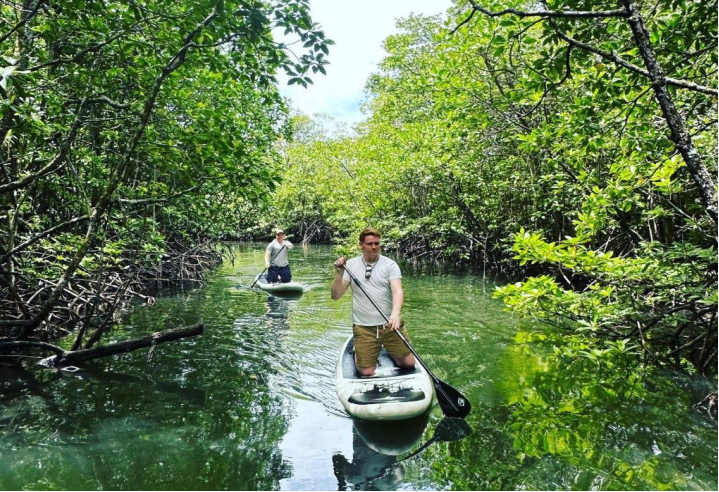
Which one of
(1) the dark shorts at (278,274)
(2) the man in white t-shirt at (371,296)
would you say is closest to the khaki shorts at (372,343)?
(2) the man in white t-shirt at (371,296)

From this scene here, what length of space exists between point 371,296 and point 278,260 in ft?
26.0

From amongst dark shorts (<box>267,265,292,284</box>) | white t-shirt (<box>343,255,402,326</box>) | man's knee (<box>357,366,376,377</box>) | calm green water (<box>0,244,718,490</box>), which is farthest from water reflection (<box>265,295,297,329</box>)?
white t-shirt (<box>343,255,402,326</box>)

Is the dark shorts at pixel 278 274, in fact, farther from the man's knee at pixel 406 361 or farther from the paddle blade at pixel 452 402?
the paddle blade at pixel 452 402

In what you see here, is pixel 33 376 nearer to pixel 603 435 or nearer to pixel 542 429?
pixel 542 429

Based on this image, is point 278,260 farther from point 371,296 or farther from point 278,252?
point 371,296

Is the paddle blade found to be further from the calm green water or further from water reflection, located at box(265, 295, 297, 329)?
water reflection, located at box(265, 295, 297, 329)

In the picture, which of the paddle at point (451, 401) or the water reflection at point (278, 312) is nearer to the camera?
the paddle at point (451, 401)

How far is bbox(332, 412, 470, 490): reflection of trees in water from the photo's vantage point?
3562 millimetres

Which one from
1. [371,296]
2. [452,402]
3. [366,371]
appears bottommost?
[452,402]

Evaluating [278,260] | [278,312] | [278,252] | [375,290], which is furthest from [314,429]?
[278,260]

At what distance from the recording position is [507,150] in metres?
13.1

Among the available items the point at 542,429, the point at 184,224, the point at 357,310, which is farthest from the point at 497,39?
the point at 184,224

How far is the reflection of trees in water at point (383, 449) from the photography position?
140 inches

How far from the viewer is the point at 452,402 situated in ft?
14.9
